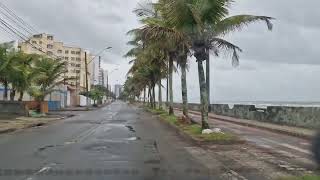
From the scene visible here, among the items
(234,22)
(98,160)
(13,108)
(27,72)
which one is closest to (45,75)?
(27,72)

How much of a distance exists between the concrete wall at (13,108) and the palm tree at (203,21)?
26.5m

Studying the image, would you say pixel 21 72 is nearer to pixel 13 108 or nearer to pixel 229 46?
pixel 13 108

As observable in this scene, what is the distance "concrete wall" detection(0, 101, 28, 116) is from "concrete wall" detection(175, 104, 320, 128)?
60.9 ft

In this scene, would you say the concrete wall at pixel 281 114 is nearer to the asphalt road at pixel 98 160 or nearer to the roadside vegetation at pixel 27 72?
the asphalt road at pixel 98 160

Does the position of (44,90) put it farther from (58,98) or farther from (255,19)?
(255,19)

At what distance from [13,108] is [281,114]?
24.8m

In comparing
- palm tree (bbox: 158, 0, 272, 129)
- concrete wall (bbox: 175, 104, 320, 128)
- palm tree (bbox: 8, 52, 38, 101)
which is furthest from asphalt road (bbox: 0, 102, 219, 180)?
palm tree (bbox: 8, 52, 38, 101)

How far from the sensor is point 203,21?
25.1 metres

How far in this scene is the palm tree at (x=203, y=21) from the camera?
2447 cm

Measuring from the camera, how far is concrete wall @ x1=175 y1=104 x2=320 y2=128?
100 feet

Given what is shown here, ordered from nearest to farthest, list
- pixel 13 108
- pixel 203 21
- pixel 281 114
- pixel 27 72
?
pixel 203 21 → pixel 281 114 → pixel 27 72 → pixel 13 108

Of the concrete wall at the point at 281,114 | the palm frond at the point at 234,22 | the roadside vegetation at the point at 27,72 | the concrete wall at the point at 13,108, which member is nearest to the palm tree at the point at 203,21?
the palm frond at the point at 234,22

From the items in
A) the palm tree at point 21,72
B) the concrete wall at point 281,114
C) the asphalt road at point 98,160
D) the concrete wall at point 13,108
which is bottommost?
the asphalt road at point 98,160

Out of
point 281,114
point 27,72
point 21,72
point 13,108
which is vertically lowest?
point 281,114
